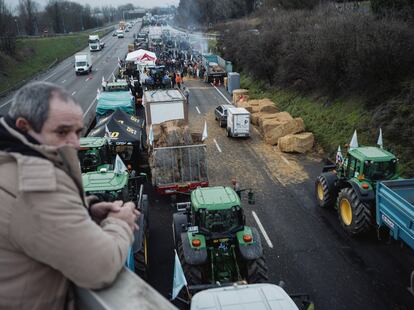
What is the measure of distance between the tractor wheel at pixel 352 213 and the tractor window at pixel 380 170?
0.78 metres

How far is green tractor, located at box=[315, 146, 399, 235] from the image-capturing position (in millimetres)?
12133

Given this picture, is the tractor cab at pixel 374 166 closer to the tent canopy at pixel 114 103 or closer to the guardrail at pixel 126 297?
the guardrail at pixel 126 297

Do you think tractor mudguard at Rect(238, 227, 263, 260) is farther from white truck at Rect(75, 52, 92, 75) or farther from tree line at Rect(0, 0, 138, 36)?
tree line at Rect(0, 0, 138, 36)

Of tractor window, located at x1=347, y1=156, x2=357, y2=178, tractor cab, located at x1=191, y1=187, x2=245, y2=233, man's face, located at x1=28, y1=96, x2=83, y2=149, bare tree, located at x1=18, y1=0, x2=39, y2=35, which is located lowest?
tractor window, located at x1=347, y1=156, x2=357, y2=178

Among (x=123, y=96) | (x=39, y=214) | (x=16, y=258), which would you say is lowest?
(x=123, y=96)

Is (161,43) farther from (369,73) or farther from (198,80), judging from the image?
(369,73)

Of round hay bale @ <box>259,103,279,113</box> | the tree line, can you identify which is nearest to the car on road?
round hay bale @ <box>259,103,279,113</box>

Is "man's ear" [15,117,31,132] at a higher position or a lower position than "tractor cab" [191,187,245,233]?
higher

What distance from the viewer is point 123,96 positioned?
81.0 ft

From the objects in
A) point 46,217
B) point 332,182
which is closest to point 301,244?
point 332,182

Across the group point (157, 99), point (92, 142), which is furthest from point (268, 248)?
point (157, 99)

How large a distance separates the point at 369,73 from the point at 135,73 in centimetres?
2526

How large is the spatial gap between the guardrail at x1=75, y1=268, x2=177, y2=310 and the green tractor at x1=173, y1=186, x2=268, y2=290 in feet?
24.4

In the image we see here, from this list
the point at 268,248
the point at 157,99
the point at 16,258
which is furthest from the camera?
the point at 157,99
